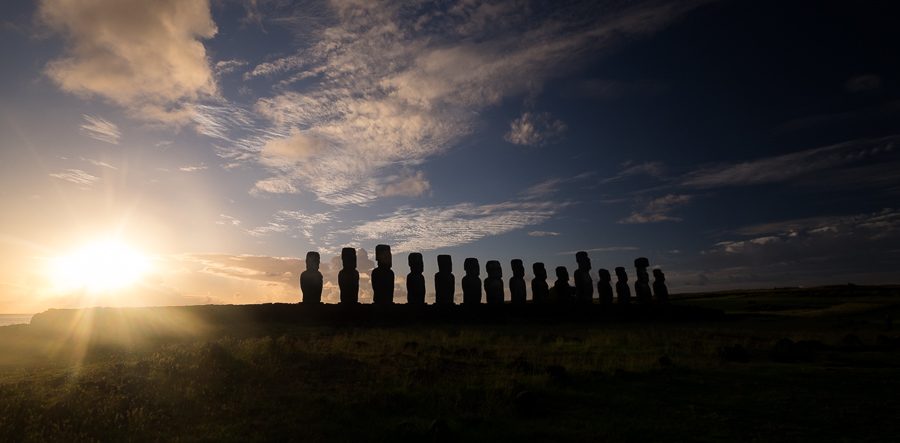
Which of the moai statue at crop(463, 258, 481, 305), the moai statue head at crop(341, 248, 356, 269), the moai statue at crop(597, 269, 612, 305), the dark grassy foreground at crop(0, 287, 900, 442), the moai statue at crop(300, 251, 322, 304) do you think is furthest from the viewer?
the moai statue at crop(597, 269, 612, 305)

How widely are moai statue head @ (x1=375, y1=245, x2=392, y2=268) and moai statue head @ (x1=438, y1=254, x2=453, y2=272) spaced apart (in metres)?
3.47

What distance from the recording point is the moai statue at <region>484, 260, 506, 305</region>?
32.5 m

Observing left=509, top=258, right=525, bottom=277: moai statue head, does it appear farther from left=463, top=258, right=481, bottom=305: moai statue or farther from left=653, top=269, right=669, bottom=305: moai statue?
left=653, top=269, right=669, bottom=305: moai statue

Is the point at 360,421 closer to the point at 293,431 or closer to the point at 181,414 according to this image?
the point at 293,431

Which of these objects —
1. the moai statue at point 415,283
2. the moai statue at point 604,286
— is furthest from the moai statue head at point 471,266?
the moai statue at point 604,286

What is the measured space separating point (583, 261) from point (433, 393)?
2959 centimetres

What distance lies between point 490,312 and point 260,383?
20.8 meters

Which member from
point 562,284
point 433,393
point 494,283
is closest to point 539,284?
point 562,284

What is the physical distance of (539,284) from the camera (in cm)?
3581

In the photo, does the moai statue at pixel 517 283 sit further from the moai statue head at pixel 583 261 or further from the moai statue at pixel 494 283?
the moai statue head at pixel 583 261

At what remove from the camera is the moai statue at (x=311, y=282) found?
88.8ft

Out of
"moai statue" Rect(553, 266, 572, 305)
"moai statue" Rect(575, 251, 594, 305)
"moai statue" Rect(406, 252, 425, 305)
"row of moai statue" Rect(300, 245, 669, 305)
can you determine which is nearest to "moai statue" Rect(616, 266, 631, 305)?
"row of moai statue" Rect(300, 245, 669, 305)

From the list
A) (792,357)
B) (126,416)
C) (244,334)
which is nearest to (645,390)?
(792,357)

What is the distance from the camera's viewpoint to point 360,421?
818 centimetres
